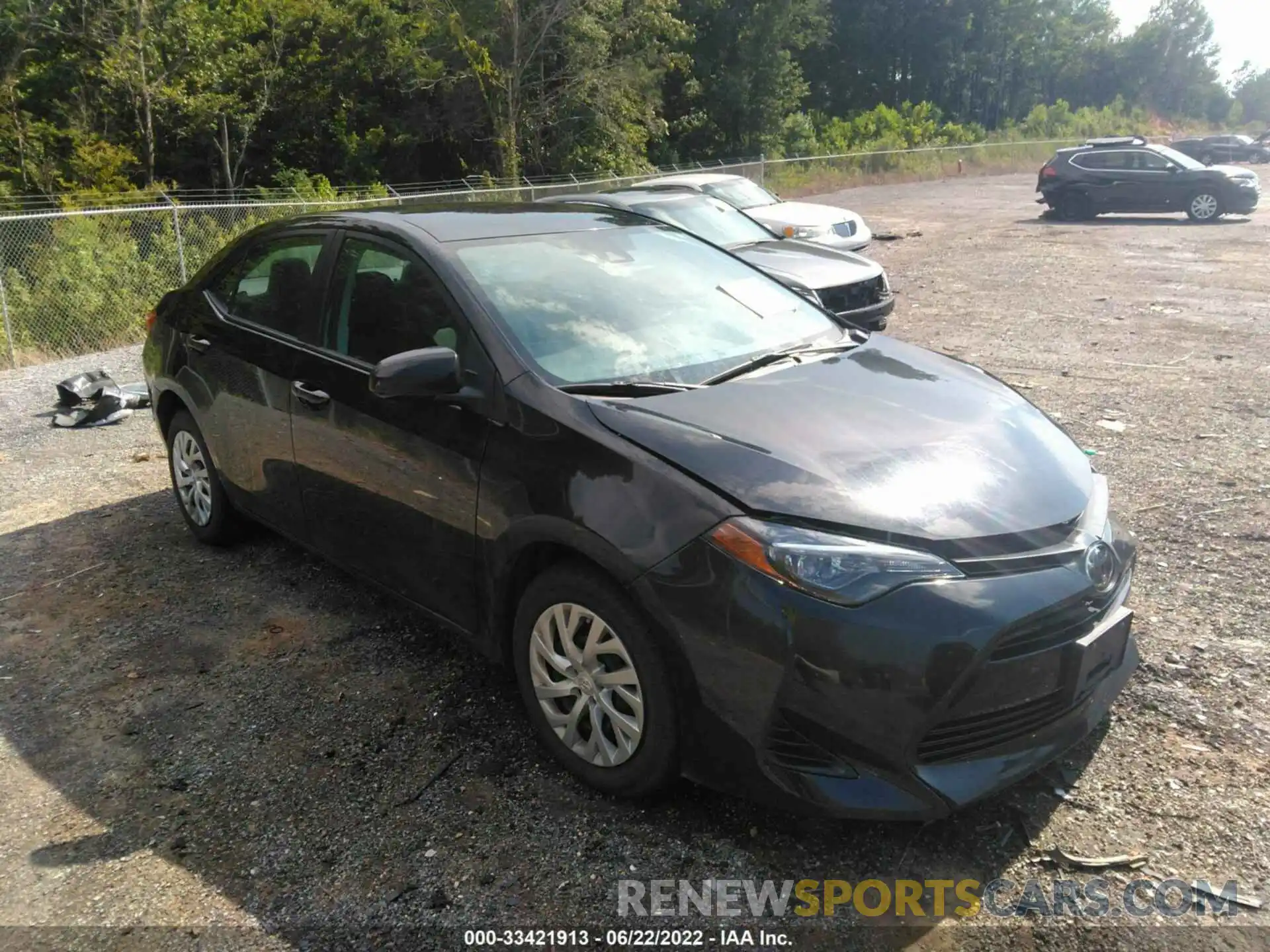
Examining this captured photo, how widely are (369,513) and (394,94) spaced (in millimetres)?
27952

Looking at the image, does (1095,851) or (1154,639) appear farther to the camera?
(1154,639)

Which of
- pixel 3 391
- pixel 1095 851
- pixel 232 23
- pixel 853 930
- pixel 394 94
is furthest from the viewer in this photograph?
pixel 394 94

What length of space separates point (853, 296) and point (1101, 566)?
254 inches

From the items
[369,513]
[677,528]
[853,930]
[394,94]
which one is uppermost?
[394,94]

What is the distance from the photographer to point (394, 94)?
28859 millimetres

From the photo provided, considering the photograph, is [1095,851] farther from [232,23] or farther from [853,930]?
[232,23]

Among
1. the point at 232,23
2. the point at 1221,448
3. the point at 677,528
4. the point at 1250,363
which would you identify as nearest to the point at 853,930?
the point at 677,528

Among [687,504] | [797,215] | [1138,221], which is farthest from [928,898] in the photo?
[1138,221]

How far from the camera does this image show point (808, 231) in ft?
Result: 44.2

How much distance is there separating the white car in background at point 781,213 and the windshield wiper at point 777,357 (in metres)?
9.25

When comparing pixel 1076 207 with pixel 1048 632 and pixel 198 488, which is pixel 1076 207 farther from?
pixel 1048 632

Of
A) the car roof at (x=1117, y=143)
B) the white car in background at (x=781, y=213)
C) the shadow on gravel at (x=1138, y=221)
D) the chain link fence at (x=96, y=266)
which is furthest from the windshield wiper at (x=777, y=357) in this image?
the car roof at (x=1117, y=143)

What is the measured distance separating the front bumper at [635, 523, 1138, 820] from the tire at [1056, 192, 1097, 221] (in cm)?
2166

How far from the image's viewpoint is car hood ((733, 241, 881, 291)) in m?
8.99
